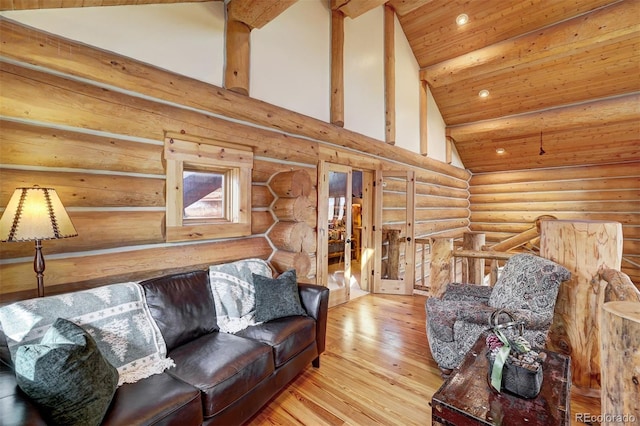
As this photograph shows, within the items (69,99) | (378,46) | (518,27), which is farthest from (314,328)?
(518,27)

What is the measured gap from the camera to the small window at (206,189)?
8.36 feet

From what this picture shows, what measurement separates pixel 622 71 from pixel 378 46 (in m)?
4.13

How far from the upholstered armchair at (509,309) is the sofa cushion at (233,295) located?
1.67 metres

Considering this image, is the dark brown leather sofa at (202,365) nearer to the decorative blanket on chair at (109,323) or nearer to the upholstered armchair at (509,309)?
the decorative blanket on chair at (109,323)

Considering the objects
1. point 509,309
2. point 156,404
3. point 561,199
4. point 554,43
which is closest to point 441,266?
point 509,309

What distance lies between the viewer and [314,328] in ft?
8.38

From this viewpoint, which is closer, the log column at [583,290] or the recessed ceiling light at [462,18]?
the log column at [583,290]

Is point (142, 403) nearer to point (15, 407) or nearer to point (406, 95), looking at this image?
point (15, 407)

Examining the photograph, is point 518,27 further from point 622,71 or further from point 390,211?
point 390,211

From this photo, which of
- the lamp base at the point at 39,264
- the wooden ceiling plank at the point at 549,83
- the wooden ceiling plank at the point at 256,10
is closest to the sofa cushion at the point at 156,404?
the lamp base at the point at 39,264

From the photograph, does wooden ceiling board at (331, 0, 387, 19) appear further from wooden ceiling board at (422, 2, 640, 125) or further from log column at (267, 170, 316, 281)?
wooden ceiling board at (422, 2, 640, 125)

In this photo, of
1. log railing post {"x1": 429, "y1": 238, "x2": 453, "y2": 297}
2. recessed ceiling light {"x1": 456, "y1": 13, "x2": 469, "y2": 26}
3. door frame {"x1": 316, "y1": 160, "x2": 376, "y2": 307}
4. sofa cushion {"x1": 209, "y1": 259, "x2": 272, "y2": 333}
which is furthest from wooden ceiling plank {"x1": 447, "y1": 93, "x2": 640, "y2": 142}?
sofa cushion {"x1": 209, "y1": 259, "x2": 272, "y2": 333}

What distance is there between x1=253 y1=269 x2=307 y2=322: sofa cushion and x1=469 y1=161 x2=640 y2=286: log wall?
7.44 meters

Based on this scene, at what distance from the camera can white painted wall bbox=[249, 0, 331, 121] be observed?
10.5ft
